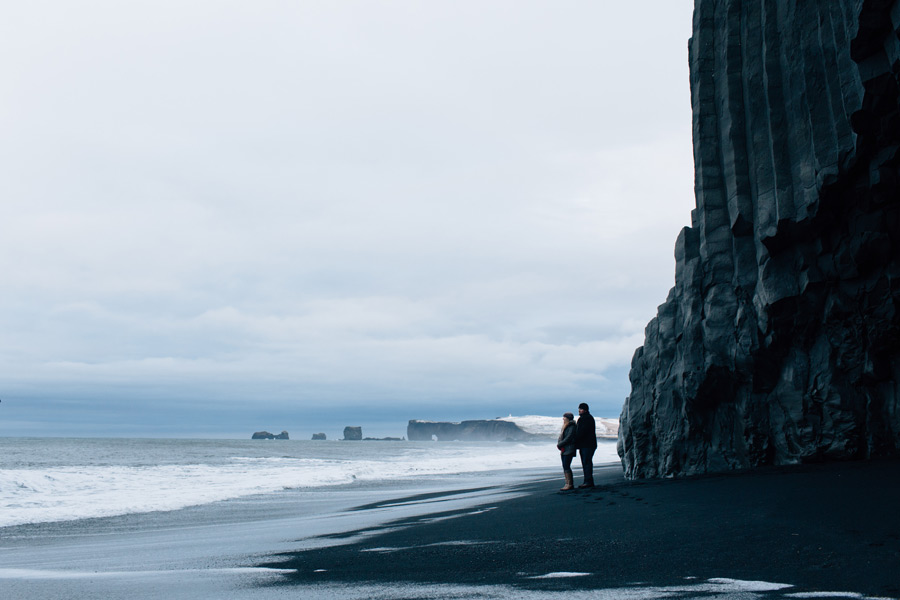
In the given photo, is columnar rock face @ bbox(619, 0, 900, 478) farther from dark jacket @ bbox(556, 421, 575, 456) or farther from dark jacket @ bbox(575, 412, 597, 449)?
dark jacket @ bbox(556, 421, 575, 456)

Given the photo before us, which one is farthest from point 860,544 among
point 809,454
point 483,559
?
point 809,454

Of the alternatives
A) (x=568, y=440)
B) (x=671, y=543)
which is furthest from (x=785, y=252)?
(x=671, y=543)

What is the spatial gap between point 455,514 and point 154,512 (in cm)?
876

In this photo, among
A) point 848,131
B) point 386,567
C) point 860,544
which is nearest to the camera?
point 860,544

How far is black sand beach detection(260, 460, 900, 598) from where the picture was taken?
5984 mm

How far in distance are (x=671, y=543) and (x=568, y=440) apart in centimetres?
796

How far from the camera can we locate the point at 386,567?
7.37 m

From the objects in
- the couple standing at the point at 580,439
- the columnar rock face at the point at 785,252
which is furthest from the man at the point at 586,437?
the columnar rock face at the point at 785,252

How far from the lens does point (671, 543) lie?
297 inches

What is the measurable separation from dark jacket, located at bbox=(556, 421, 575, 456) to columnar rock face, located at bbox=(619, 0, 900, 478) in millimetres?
2885

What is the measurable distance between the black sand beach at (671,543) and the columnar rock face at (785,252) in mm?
2157

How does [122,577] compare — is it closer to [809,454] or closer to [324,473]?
[809,454]

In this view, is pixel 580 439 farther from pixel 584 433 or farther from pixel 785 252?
pixel 785 252

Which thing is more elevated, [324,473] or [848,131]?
[848,131]
